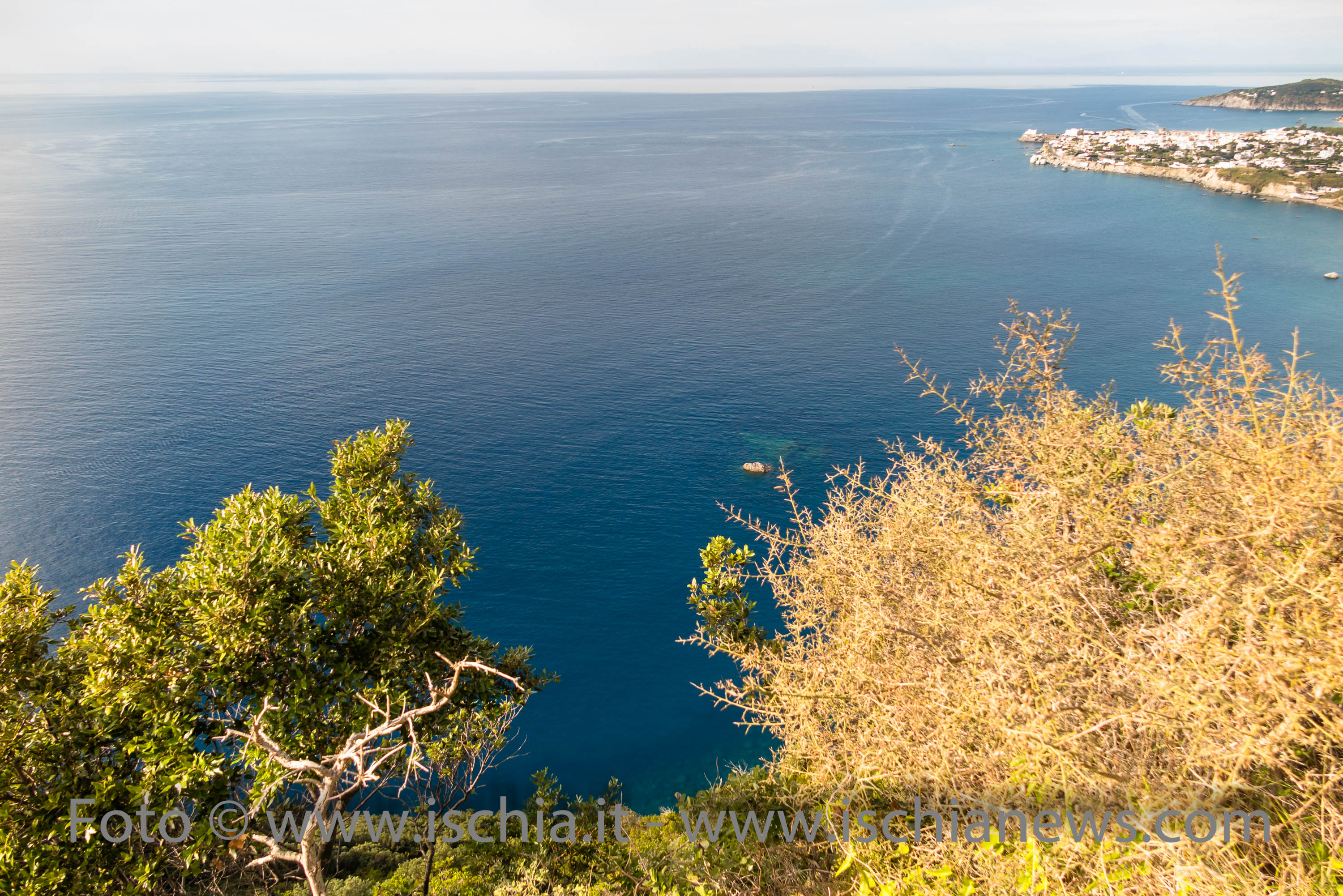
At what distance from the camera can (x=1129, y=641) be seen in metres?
9.35

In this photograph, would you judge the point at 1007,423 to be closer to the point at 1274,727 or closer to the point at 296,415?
the point at 1274,727

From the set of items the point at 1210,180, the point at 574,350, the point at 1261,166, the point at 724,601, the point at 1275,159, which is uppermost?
the point at 1275,159

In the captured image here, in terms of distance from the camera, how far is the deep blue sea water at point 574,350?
5322cm

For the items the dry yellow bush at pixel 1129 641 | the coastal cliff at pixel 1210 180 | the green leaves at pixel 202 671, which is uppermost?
the coastal cliff at pixel 1210 180

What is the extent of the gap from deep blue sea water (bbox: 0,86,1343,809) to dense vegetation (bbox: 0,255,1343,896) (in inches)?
1025

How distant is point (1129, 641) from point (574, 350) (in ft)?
276

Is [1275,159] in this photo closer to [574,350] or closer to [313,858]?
[574,350]

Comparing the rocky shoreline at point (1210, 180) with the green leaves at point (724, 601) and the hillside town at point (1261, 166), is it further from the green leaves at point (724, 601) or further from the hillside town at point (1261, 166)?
the green leaves at point (724, 601)

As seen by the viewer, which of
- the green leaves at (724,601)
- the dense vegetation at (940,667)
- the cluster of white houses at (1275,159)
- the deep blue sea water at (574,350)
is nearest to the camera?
the dense vegetation at (940,667)

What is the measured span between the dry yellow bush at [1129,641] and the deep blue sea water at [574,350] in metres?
31.6

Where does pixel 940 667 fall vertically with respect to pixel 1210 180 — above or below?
below

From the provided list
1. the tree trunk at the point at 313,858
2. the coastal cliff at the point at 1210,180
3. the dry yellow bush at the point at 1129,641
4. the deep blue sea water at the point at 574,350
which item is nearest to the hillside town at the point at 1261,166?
the coastal cliff at the point at 1210,180

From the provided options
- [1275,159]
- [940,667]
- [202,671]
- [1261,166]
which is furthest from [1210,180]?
[202,671]

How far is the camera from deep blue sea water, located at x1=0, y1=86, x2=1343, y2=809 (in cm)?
5322
